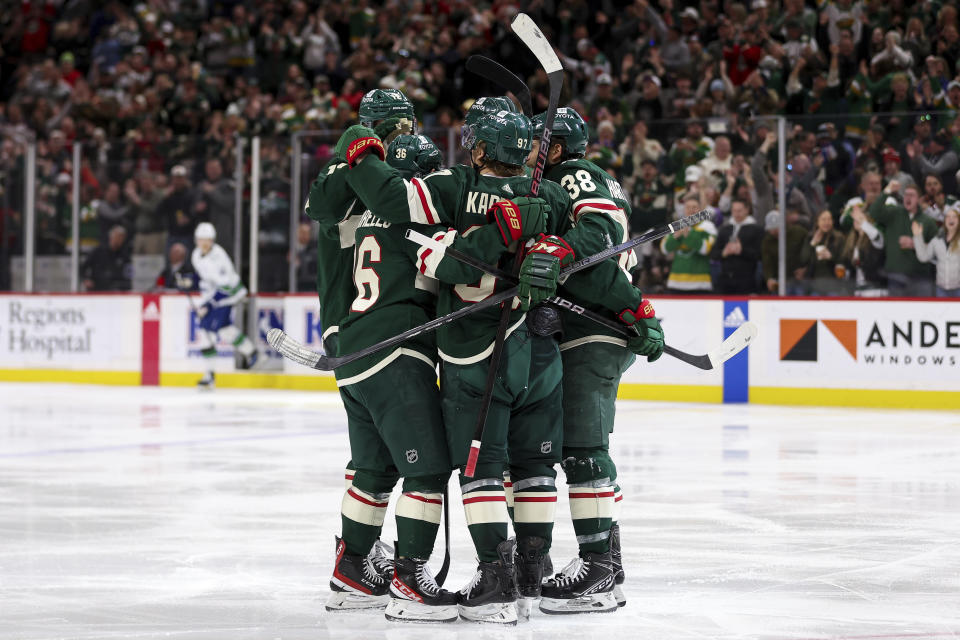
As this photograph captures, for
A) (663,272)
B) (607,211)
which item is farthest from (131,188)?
(607,211)

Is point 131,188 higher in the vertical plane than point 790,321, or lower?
higher

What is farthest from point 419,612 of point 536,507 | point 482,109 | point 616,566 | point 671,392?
point 671,392

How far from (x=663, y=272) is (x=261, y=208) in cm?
390

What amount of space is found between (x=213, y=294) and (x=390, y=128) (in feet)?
29.9

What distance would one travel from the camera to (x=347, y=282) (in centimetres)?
457

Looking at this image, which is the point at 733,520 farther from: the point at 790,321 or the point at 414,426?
the point at 790,321

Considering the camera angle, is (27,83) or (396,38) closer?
(396,38)

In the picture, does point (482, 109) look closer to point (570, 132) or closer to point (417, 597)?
point (570, 132)

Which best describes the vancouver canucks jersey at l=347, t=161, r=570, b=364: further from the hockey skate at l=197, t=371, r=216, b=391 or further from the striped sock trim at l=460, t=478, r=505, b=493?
the hockey skate at l=197, t=371, r=216, b=391

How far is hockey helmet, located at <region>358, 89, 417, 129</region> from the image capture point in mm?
4578

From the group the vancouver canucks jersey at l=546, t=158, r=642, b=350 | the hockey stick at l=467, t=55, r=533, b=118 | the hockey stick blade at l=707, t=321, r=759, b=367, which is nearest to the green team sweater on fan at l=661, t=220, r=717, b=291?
the hockey stick blade at l=707, t=321, r=759, b=367

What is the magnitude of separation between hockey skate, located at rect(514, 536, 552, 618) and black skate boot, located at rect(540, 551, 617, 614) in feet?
0.23

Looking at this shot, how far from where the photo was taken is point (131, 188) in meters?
13.6

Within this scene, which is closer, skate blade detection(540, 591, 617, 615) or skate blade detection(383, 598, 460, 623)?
skate blade detection(383, 598, 460, 623)
